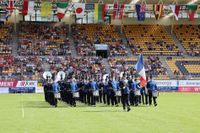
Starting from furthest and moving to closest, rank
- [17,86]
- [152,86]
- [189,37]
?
[189,37] → [17,86] → [152,86]

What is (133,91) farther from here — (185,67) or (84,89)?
(185,67)

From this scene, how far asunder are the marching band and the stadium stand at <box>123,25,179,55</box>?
28897 mm

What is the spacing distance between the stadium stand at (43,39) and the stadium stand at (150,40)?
7680 millimetres

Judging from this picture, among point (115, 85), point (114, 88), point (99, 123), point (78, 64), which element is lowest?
point (99, 123)

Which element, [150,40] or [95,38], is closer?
[95,38]

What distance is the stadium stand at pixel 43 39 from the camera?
54.2 meters

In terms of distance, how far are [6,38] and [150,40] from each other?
54.8ft

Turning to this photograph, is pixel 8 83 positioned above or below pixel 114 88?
below

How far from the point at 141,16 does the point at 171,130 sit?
3732 centimetres

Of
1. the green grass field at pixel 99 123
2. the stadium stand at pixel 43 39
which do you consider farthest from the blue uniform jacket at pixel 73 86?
the stadium stand at pixel 43 39

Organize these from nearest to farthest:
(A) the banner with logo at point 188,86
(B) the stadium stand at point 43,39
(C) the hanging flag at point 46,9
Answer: (A) the banner with logo at point 188,86 < (C) the hanging flag at point 46,9 < (B) the stadium stand at point 43,39

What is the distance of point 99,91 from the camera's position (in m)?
28.2

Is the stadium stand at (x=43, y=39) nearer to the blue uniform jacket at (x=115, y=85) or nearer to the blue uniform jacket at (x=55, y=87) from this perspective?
the blue uniform jacket at (x=55, y=87)

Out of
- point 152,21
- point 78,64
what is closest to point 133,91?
point 78,64
